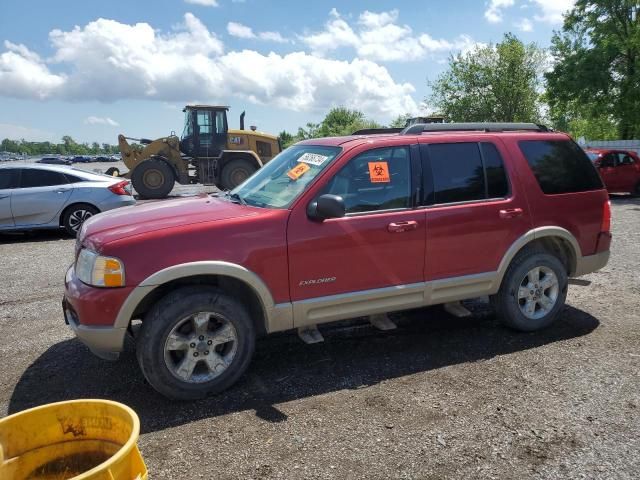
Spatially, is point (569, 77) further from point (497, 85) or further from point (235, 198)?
point (235, 198)

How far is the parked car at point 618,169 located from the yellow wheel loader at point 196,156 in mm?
10943

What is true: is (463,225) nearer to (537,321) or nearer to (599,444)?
(537,321)

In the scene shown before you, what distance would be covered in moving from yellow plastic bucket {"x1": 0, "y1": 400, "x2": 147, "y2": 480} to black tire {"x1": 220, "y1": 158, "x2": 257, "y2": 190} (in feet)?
48.0

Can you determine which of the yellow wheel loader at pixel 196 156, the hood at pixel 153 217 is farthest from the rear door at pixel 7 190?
the yellow wheel loader at pixel 196 156

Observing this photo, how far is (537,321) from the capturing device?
15.6 ft

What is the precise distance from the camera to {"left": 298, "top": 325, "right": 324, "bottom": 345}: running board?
393 centimetres

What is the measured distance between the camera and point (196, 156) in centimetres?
1723

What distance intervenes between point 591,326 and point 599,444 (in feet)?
7.09

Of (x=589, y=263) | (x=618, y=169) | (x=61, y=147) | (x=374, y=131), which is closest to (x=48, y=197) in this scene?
(x=374, y=131)

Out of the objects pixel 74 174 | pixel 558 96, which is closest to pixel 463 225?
pixel 74 174

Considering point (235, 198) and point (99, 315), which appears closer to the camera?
point (99, 315)

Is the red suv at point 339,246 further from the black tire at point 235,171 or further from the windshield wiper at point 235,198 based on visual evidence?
the black tire at point 235,171

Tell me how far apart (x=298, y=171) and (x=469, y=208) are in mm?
1493

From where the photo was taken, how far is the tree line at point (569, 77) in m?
27.0
